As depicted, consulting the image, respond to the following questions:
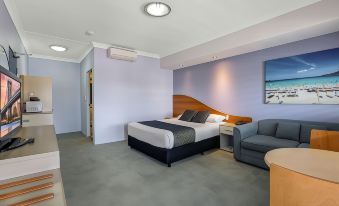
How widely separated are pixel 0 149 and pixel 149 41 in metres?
3.58

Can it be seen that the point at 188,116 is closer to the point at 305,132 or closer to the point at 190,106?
the point at 190,106

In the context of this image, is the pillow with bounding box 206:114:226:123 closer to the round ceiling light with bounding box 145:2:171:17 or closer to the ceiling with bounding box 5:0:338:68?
the ceiling with bounding box 5:0:338:68

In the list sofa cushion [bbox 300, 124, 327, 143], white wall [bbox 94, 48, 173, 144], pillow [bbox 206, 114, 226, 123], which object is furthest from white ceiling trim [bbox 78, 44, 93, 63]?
sofa cushion [bbox 300, 124, 327, 143]

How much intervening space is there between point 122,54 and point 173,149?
2938mm

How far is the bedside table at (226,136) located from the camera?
386 centimetres

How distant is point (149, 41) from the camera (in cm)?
418

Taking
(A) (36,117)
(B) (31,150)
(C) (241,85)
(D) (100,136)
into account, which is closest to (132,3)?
Answer: (B) (31,150)

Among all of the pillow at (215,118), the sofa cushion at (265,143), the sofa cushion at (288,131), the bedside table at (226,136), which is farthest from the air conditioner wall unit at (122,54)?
the sofa cushion at (288,131)

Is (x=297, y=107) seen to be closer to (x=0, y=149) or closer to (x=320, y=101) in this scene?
(x=320, y=101)

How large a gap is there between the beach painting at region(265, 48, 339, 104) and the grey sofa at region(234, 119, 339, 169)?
1.50 feet

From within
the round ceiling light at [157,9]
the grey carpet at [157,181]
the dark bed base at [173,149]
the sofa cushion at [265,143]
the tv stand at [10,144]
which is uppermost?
the round ceiling light at [157,9]

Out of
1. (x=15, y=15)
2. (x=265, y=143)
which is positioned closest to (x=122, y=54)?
(x=15, y=15)

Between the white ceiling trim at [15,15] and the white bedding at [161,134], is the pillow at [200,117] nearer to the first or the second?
the white bedding at [161,134]

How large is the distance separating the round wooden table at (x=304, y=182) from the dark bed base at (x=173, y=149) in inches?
78.5
